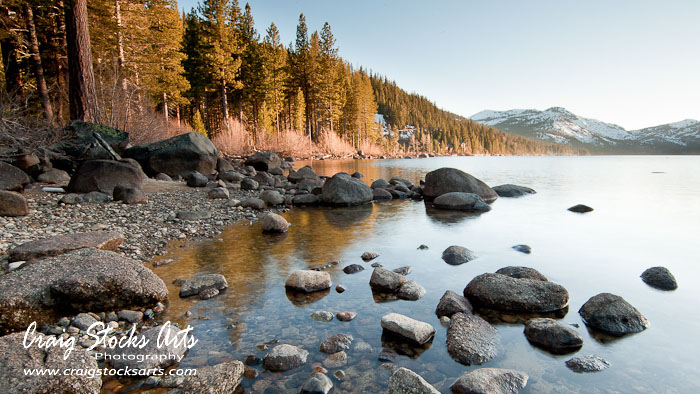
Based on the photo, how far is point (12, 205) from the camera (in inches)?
243

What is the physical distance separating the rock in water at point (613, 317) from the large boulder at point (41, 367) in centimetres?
432

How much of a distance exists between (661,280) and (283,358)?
5037 mm

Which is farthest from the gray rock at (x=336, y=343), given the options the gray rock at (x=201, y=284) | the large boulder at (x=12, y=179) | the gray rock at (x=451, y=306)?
the large boulder at (x=12, y=179)

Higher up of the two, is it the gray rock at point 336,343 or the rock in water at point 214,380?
the rock in water at point 214,380

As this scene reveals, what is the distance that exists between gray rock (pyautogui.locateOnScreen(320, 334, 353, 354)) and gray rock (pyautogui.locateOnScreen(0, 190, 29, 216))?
21.9ft

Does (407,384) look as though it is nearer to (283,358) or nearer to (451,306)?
(283,358)

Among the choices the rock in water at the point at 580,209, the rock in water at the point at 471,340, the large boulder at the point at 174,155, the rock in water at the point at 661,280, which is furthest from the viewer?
the large boulder at the point at 174,155

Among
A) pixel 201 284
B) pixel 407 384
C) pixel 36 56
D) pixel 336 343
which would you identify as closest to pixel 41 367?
pixel 201 284

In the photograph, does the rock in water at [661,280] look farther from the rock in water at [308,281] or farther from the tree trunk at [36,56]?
the tree trunk at [36,56]

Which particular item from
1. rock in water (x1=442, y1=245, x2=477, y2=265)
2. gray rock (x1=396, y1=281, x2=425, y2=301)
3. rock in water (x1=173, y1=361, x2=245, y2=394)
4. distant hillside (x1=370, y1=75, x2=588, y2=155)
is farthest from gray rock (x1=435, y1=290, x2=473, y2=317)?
distant hillside (x1=370, y1=75, x2=588, y2=155)

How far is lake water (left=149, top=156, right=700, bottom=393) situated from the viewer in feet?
8.89

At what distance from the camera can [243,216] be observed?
8.21m

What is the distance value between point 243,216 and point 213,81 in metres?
27.3

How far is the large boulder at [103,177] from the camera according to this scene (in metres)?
8.25
